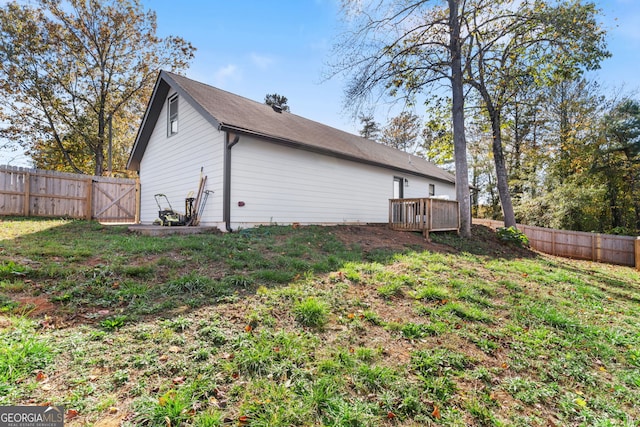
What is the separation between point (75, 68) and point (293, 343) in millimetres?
21820

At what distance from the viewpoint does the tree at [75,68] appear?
49.0 ft

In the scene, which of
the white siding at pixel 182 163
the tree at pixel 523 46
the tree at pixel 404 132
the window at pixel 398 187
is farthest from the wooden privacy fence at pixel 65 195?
the tree at pixel 404 132

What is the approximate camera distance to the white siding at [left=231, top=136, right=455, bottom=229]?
812cm

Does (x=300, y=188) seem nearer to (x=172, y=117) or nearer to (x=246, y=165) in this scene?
(x=246, y=165)

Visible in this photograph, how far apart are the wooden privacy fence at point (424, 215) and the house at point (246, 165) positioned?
177 cm

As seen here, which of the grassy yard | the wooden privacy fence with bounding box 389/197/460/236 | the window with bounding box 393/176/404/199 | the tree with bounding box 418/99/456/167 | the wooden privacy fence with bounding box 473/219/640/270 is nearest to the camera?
the grassy yard

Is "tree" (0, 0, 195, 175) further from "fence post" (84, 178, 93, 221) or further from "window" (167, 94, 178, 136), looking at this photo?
"window" (167, 94, 178, 136)

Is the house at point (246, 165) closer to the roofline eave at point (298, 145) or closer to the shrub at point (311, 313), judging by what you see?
the roofline eave at point (298, 145)

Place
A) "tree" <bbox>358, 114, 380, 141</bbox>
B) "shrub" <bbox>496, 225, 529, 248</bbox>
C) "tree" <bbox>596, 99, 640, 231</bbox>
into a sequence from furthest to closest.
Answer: "tree" <bbox>358, 114, 380, 141</bbox> → "tree" <bbox>596, 99, 640, 231</bbox> → "shrub" <bbox>496, 225, 529, 248</bbox>

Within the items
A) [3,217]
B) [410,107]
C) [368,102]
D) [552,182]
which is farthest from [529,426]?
[552,182]

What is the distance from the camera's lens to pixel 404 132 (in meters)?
28.7

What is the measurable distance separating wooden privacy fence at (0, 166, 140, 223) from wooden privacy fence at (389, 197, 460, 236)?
35.3 feet

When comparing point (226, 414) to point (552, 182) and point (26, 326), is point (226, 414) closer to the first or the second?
point (26, 326)

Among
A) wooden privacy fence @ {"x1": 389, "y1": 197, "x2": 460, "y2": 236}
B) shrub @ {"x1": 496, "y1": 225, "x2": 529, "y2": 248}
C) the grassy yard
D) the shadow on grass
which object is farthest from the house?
shrub @ {"x1": 496, "y1": 225, "x2": 529, "y2": 248}
